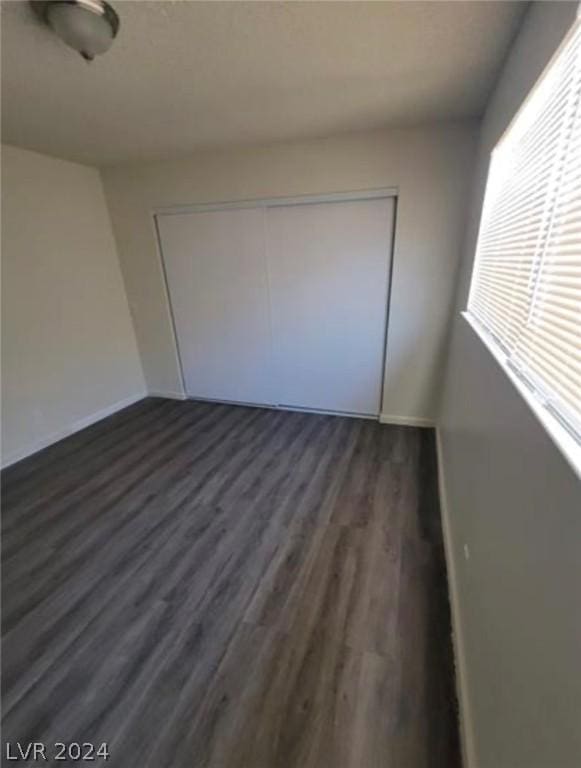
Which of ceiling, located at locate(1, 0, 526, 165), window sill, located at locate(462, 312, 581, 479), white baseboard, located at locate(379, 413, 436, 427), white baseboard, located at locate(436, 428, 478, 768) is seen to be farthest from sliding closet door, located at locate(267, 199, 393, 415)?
window sill, located at locate(462, 312, 581, 479)

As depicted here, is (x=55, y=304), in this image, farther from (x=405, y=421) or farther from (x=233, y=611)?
(x=405, y=421)

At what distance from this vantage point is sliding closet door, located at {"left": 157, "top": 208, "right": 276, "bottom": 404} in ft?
10.4

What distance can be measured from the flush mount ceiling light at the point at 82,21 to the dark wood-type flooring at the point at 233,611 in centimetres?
231

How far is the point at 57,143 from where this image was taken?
8.48 ft

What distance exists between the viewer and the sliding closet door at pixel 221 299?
3172mm

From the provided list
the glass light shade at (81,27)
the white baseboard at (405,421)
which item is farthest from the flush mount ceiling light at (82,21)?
the white baseboard at (405,421)

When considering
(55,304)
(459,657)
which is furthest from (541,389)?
(55,304)

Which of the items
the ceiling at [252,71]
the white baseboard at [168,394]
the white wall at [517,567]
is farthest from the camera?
the white baseboard at [168,394]

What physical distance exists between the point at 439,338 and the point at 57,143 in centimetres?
336

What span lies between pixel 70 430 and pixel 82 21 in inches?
118

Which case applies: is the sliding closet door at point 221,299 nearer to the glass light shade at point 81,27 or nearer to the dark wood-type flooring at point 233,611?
the dark wood-type flooring at point 233,611

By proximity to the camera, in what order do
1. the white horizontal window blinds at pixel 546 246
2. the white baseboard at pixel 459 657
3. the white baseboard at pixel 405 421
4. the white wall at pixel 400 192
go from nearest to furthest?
the white horizontal window blinds at pixel 546 246 < the white baseboard at pixel 459 657 < the white wall at pixel 400 192 < the white baseboard at pixel 405 421

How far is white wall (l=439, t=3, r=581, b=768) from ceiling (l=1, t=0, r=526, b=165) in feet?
1.26

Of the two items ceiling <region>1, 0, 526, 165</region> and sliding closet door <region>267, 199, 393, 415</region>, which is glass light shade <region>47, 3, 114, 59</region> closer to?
ceiling <region>1, 0, 526, 165</region>
